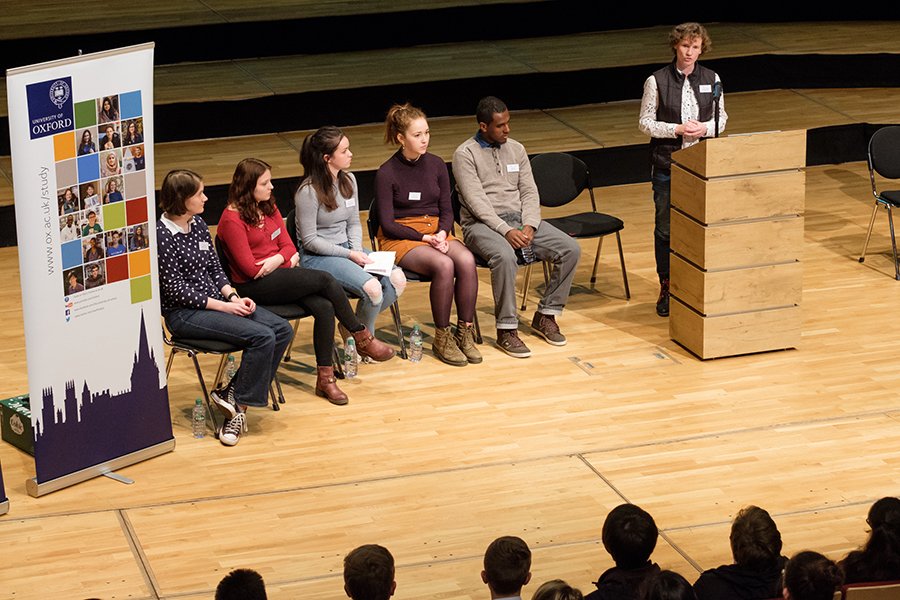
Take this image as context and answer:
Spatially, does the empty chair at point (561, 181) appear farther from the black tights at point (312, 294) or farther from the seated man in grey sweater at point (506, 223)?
the black tights at point (312, 294)

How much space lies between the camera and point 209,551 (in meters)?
5.23

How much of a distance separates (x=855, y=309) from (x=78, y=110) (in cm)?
423

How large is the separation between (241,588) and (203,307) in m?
2.60

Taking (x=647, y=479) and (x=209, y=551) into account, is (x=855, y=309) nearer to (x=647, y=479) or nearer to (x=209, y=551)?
(x=647, y=479)

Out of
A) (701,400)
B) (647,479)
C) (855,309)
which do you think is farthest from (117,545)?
(855,309)

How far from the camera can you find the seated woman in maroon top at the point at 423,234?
22.6ft

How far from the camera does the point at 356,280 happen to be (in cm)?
673

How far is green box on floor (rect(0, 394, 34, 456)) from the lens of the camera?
6039mm

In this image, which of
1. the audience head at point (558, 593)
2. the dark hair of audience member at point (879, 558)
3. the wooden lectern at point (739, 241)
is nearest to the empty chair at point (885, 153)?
the wooden lectern at point (739, 241)

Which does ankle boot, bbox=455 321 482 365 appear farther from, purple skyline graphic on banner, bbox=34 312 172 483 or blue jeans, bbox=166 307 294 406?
purple skyline graphic on banner, bbox=34 312 172 483

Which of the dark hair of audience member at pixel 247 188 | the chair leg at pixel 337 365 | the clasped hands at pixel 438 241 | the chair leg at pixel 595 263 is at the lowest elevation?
the chair leg at pixel 337 365

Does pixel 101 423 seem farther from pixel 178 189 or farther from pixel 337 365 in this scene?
pixel 337 365

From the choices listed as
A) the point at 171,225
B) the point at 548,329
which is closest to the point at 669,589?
the point at 171,225

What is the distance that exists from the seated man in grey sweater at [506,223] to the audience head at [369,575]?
10.7 feet
